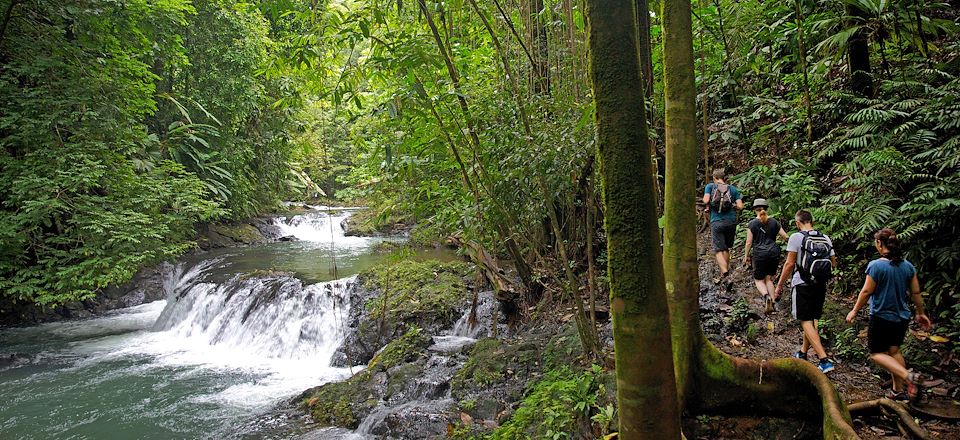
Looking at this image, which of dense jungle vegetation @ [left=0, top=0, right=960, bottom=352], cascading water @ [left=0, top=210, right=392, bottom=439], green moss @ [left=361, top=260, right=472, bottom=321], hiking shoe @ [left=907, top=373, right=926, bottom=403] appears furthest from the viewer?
green moss @ [left=361, top=260, right=472, bottom=321]

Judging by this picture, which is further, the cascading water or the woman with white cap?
the cascading water

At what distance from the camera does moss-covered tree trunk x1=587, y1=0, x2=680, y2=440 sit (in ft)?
7.38

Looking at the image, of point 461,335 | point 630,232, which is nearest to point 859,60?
point 630,232

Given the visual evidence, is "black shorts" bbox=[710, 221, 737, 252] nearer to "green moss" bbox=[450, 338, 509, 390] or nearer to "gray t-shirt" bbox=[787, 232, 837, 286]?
"gray t-shirt" bbox=[787, 232, 837, 286]

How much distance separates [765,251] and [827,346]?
4.17 ft

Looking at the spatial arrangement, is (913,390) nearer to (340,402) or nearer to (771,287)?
(771,287)

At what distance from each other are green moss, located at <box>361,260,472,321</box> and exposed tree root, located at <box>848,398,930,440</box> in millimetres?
6804

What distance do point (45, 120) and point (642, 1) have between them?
34.9ft

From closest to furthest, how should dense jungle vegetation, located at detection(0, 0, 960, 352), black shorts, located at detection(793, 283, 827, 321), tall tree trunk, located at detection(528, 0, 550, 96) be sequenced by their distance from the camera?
black shorts, located at detection(793, 283, 827, 321)
dense jungle vegetation, located at detection(0, 0, 960, 352)
tall tree trunk, located at detection(528, 0, 550, 96)

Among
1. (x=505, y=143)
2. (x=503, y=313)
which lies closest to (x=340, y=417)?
(x=503, y=313)

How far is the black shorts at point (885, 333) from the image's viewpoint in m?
4.14

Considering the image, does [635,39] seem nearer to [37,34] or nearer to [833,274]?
[833,274]

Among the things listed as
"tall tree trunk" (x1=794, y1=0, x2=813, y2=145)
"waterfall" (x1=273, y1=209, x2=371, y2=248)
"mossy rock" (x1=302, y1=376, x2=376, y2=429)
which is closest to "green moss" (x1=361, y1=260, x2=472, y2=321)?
"mossy rock" (x1=302, y1=376, x2=376, y2=429)

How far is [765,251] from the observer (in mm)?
6039
